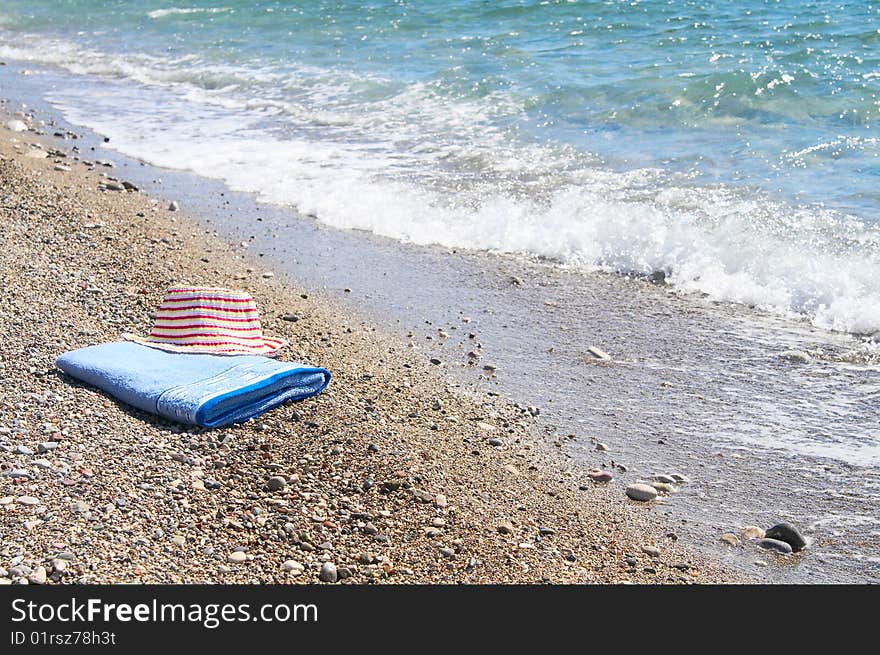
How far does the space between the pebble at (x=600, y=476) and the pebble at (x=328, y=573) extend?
159cm

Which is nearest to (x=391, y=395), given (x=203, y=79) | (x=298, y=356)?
(x=298, y=356)

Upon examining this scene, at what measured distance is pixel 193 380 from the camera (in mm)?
5055

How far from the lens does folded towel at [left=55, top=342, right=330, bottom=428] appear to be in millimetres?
4809

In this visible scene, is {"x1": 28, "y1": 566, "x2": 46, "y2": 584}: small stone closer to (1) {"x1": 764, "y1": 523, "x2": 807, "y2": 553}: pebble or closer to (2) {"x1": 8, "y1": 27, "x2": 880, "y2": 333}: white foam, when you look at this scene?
(1) {"x1": 764, "y1": 523, "x2": 807, "y2": 553}: pebble

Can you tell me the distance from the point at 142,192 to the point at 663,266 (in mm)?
4799

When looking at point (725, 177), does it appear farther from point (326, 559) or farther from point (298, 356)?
point (326, 559)

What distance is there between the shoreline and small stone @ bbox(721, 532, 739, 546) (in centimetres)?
21

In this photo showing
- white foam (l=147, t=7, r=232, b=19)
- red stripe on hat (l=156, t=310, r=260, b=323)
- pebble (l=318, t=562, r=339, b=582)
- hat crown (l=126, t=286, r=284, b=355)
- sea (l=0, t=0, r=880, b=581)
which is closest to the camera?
pebble (l=318, t=562, r=339, b=582)

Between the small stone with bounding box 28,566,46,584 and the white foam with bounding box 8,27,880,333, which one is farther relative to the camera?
the white foam with bounding box 8,27,880,333

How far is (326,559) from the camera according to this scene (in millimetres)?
3945

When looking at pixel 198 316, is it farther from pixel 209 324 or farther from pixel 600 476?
pixel 600 476

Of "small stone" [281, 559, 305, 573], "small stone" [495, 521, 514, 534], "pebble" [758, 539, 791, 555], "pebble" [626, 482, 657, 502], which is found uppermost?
"small stone" [281, 559, 305, 573]

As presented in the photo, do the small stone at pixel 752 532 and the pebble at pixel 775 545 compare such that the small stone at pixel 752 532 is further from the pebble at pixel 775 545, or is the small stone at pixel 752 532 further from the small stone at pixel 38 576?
the small stone at pixel 38 576

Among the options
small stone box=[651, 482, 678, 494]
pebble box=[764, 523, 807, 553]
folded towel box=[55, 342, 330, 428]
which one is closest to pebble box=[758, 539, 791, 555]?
pebble box=[764, 523, 807, 553]
